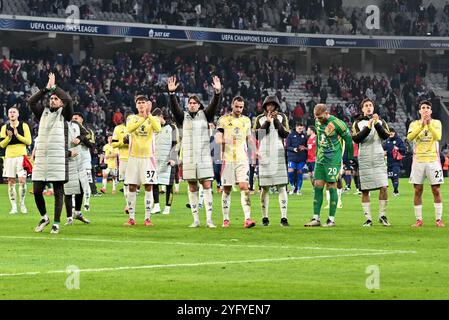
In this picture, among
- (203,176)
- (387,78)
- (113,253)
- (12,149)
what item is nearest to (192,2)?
(387,78)

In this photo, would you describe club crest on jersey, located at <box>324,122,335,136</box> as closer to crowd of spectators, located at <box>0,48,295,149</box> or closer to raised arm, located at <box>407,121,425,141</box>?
raised arm, located at <box>407,121,425,141</box>

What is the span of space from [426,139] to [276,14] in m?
53.9

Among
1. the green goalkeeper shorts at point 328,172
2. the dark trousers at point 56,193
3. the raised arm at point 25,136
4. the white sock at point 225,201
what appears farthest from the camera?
the raised arm at point 25,136

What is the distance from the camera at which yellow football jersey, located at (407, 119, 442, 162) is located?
76.7ft

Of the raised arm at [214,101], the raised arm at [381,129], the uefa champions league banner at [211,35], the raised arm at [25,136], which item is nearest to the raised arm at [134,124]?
the raised arm at [214,101]

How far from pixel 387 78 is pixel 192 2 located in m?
14.8

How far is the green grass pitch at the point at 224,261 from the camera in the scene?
13289mm

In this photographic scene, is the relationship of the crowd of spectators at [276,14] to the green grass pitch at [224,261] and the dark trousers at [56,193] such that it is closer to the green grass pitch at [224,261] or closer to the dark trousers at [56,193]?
the green grass pitch at [224,261]

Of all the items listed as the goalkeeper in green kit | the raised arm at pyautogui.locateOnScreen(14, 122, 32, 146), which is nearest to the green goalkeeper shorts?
the goalkeeper in green kit

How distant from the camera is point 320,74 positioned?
252ft

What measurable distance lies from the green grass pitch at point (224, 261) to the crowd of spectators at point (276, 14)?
4318 cm

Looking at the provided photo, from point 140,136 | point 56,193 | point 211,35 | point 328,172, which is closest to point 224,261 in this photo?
point 56,193
